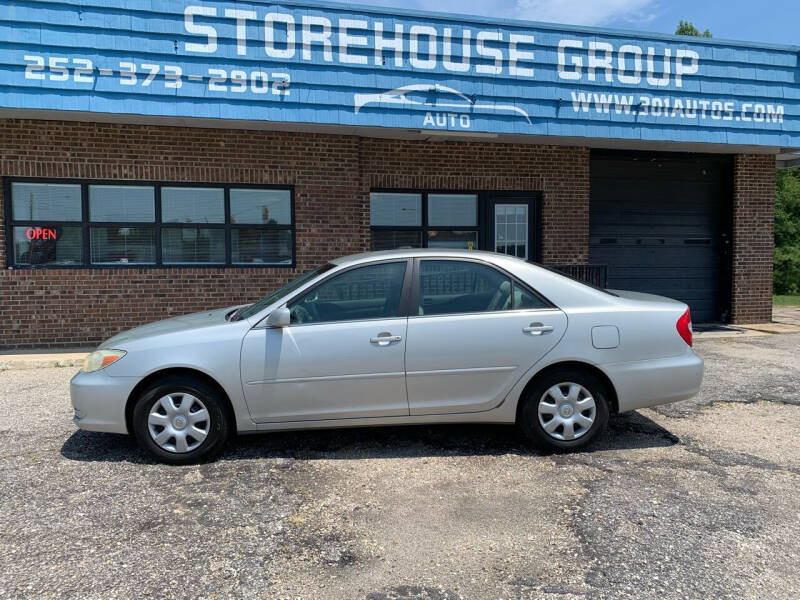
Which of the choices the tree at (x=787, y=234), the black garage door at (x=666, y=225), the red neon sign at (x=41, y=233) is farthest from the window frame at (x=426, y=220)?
the tree at (x=787, y=234)

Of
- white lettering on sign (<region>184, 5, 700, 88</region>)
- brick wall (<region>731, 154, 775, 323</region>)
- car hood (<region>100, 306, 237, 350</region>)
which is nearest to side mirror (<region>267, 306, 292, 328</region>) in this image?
car hood (<region>100, 306, 237, 350</region>)

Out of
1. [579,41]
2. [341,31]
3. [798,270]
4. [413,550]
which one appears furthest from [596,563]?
[798,270]

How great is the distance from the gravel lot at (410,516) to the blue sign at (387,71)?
4.62 meters

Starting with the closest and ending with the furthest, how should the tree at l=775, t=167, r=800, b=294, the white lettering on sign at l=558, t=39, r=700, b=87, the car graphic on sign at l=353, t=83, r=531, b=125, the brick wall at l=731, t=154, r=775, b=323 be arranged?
the car graphic on sign at l=353, t=83, r=531, b=125
the white lettering on sign at l=558, t=39, r=700, b=87
the brick wall at l=731, t=154, r=775, b=323
the tree at l=775, t=167, r=800, b=294

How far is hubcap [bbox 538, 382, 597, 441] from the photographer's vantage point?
4551mm

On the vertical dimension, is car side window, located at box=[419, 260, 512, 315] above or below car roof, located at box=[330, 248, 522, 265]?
below

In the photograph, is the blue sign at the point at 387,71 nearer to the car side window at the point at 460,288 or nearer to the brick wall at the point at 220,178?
the brick wall at the point at 220,178

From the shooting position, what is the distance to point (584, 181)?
35.4 feet

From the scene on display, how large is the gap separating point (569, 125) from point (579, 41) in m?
1.26

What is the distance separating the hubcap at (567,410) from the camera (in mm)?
4551

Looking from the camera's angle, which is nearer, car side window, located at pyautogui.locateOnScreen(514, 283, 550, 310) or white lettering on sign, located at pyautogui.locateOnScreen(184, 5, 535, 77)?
car side window, located at pyautogui.locateOnScreen(514, 283, 550, 310)

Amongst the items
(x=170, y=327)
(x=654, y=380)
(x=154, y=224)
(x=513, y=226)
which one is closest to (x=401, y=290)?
(x=170, y=327)

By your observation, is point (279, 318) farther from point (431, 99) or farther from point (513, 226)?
point (513, 226)

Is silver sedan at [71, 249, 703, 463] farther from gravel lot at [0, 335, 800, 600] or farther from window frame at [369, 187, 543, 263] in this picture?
window frame at [369, 187, 543, 263]
